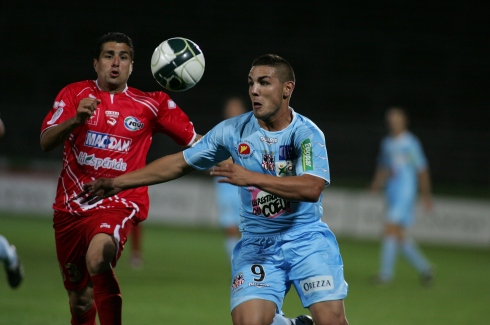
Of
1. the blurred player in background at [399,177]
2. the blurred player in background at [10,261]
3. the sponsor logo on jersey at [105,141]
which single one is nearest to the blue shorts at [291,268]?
the sponsor logo on jersey at [105,141]

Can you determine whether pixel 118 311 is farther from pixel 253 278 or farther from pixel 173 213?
pixel 173 213

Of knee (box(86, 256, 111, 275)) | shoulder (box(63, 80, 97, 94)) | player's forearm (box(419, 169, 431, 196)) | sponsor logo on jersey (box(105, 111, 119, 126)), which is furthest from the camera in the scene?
player's forearm (box(419, 169, 431, 196))

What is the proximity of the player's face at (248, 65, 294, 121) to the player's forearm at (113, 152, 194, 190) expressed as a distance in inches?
24.2

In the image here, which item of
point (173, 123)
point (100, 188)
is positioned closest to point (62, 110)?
point (173, 123)

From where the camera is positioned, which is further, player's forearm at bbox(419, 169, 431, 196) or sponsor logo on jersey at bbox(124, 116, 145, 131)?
player's forearm at bbox(419, 169, 431, 196)

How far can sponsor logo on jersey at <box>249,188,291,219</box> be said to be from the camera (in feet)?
16.7

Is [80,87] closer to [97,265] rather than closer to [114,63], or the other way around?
[114,63]

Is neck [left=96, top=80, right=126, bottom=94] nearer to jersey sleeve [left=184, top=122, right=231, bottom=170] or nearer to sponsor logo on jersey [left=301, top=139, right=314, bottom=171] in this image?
jersey sleeve [left=184, top=122, right=231, bottom=170]

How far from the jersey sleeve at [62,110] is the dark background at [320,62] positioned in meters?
12.6

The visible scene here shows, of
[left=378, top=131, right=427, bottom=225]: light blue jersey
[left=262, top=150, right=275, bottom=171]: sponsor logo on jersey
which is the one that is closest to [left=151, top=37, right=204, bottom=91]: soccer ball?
[left=262, top=150, right=275, bottom=171]: sponsor logo on jersey

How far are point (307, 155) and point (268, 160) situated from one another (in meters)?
0.32

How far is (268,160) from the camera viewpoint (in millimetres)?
5059

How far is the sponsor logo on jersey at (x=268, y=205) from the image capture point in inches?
200

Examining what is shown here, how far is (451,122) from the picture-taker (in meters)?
20.3
